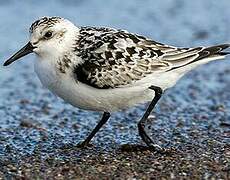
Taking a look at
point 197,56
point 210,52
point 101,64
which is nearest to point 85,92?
point 101,64

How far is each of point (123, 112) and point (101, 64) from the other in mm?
1996

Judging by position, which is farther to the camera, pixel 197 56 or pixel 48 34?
pixel 197 56

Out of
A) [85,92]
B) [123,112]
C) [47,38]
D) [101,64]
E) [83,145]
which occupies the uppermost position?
[47,38]

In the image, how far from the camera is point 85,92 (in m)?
6.75

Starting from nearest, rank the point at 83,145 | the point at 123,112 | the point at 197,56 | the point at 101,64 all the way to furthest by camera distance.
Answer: the point at 101,64 → the point at 197,56 → the point at 83,145 → the point at 123,112

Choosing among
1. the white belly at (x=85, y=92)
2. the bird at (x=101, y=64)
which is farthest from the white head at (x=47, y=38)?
the white belly at (x=85, y=92)

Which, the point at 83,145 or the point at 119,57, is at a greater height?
the point at 119,57

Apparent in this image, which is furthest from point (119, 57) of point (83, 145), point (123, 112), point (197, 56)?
point (123, 112)

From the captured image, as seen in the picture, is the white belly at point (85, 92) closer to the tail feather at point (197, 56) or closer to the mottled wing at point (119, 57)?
the mottled wing at point (119, 57)

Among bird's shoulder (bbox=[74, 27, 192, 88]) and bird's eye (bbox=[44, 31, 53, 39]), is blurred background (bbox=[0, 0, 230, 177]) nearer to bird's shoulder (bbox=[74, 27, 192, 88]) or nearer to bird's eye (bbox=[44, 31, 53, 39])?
bird's shoulder (bbox=[74, 27, 192, 88])

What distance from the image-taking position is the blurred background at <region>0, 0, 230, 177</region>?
7180 millimetres

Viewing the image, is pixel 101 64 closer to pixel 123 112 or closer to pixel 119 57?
pixel 119 57

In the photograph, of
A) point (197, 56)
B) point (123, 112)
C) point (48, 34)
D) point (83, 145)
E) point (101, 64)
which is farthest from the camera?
point (123, 112)

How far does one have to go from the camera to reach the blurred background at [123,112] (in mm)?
7180
